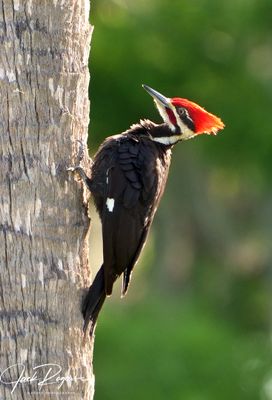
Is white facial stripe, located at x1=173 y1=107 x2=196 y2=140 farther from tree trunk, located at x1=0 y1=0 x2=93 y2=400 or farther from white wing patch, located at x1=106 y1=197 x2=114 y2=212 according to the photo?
tree trunk, located at x1=0 y1=0 x2=93 y2=400

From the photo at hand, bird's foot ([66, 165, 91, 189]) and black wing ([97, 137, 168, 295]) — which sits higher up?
bird's foot ([66, 165, 91, 189])

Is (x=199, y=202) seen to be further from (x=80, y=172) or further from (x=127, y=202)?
(x=80, y=172)

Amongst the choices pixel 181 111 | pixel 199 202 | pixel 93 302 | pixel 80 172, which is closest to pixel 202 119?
pixel 181 111

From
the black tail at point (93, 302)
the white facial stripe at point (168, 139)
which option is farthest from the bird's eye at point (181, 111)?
the black tail at point (93, 302)

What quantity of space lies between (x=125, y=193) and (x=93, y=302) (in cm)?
68

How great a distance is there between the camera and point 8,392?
17.9 ft

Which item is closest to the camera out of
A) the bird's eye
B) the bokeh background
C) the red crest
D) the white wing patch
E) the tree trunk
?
the tree trunk

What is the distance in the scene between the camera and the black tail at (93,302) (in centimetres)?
575

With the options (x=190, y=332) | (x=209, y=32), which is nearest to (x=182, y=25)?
(x=209, y=32)

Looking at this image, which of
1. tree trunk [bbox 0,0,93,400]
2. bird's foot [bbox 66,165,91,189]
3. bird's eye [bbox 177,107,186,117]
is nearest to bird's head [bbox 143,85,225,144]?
bird's eye [bbox 177,107,186,117]

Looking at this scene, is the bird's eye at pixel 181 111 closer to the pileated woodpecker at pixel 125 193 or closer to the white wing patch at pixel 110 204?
the pileated woodpecker at pixel 125 193

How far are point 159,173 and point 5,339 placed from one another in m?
1.36

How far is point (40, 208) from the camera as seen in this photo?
18.3 ft

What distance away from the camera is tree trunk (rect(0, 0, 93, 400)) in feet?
18.0
